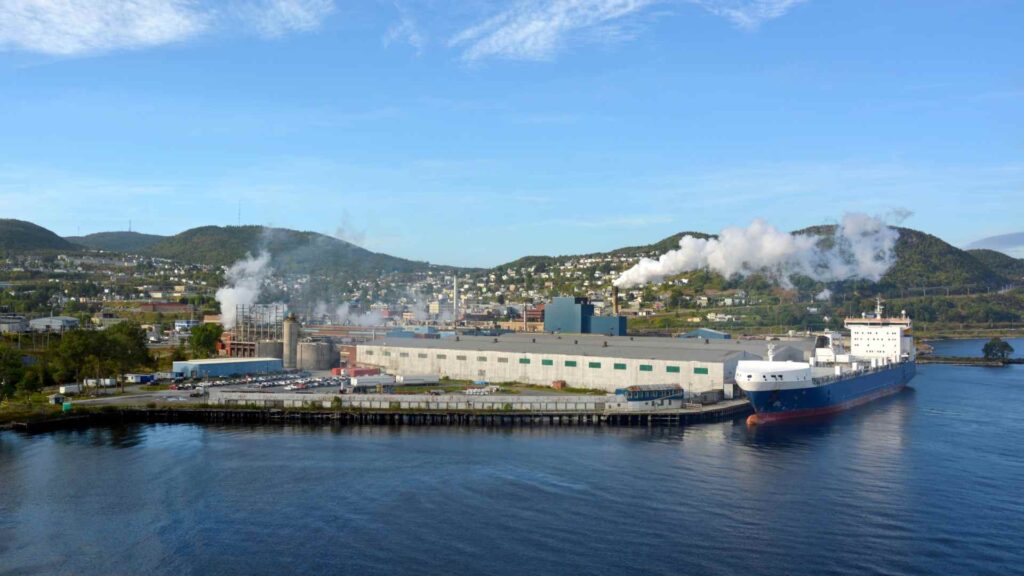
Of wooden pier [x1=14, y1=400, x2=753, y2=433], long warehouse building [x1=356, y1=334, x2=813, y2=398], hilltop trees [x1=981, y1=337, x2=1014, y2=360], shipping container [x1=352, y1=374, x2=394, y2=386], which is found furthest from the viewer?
hilltop trees [x1=981, y1=337, x2=1014, y2=360]

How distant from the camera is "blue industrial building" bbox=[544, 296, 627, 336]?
51.3m

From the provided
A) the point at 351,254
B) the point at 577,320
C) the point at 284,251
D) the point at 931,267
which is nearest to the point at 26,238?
the point at 284,251

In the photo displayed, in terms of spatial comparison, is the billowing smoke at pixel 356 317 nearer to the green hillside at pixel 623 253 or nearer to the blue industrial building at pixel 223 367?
the blue industrial building at pixel 223 367

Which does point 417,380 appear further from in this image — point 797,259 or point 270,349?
point 797,259

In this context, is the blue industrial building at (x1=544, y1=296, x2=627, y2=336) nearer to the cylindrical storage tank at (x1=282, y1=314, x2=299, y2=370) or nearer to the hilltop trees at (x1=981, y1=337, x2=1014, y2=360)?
the cylindrical storage tank at (x1=282, y1=314, x2=299, y2=370)

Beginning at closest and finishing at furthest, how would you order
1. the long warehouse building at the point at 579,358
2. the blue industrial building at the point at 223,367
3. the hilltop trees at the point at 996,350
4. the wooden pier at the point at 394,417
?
the wooden pier at the point at 394,417 → the long warehouse building at the point at 579,358 → the blue industrial building at the point at 223,367 → the hilltop trees at the point at 996,350

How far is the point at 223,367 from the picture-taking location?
139ft

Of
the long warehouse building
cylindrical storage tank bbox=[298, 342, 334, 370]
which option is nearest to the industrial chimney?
cylindrical storage tank bbox=[298, 342, 334, 370]

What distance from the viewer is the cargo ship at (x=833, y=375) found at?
3152 centimetres

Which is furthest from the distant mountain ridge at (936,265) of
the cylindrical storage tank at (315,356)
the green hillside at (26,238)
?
the green hillside at (26,238)

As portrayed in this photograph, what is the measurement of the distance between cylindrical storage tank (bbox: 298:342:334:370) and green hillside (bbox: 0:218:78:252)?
9835 cm

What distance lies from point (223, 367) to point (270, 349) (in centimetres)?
588

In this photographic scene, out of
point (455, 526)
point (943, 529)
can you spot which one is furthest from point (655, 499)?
point (943, 529)

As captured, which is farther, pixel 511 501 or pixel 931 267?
pixel 931 267
